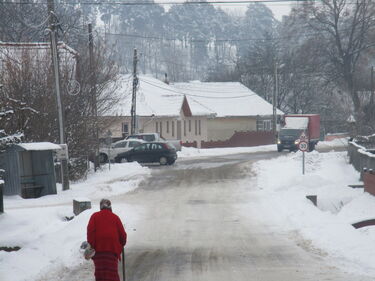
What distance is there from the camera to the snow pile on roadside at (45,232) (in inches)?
479

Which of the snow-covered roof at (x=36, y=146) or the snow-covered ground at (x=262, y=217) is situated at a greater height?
the snow-covered roof at (x=36, y=146)

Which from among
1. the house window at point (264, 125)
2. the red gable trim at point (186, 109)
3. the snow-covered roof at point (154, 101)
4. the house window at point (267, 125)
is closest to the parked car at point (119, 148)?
the snow-covered roof at point (154, 101)

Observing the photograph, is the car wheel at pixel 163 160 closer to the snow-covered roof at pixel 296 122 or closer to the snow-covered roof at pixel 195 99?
the snow-covered roof at pixel 195 99

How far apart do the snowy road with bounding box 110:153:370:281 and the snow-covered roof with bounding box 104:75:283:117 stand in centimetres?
3200

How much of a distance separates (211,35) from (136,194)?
543 feet

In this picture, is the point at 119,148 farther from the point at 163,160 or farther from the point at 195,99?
the point at 195,99

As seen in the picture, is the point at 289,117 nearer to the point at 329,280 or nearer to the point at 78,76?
the point at 78,76

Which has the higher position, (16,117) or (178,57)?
(178,57)

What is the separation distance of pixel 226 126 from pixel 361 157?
143 ft

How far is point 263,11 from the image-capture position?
192m

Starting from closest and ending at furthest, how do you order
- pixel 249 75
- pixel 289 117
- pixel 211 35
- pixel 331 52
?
pixel 289 117
pixel 331 52
pixel 249 75
pixel 211 35

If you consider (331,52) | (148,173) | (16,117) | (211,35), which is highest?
(211,35)

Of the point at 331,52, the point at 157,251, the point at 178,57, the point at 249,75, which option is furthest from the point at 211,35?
the point at 157,251

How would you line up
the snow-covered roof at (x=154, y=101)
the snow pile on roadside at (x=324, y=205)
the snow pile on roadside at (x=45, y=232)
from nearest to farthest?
the snow pile on roadside at (x=45, y=232) < the snow pile on roadside at (x=324, y=205) < the snow-covered roof at (x=154, y=101)
